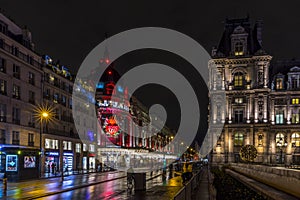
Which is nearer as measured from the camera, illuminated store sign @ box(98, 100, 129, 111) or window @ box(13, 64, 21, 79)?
window @ box(13, 64, 21, 79)

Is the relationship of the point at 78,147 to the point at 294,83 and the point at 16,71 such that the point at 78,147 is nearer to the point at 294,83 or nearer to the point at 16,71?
the point at 16,71

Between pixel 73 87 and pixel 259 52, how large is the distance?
146 feet

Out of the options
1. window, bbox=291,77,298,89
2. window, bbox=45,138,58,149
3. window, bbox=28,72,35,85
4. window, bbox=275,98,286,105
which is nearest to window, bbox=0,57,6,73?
window, bbox=28,72,35,85

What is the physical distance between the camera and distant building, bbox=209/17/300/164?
92438 millimetres

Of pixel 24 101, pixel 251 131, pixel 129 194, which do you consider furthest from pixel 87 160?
pixel 129 194

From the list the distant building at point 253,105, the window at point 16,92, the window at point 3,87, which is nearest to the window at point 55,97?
the window at point 16,92

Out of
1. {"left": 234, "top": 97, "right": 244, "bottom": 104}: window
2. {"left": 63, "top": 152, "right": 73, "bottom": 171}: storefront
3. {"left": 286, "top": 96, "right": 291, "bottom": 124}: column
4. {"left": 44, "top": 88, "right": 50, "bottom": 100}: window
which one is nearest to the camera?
{"left": 44, "top": 88, "right": 50, "bottom": 100}: window

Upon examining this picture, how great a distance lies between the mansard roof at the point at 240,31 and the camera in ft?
319

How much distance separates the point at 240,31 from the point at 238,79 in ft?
37.9

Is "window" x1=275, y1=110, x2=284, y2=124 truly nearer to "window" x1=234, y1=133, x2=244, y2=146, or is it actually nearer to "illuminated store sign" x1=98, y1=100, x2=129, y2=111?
"window" x1=234, y1=133, x2=244, y2=146

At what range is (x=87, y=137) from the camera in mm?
86562

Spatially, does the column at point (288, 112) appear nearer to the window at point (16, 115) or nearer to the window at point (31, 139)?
the window at point (31, 139)

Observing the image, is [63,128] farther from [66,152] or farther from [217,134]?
[217,134]

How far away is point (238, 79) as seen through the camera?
96.3m
